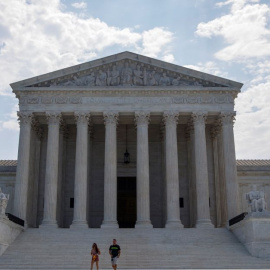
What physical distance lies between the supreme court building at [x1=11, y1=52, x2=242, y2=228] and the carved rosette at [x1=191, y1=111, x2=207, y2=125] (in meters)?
0.09

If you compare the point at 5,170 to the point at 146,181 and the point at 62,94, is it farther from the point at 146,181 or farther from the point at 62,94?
the point at 146,181

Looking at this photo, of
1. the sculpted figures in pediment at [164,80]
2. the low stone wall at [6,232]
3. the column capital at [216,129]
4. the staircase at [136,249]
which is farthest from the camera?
the column capital at [216,129]

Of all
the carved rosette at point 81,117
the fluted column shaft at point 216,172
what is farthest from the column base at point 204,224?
the carved rosette at point 81,117

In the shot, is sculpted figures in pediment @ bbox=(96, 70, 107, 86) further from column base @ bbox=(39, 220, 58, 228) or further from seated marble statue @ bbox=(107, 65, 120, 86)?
column base @ bbox=(39, 220, 58, 228)

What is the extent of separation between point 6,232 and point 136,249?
9.68 m

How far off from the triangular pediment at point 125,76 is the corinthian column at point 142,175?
344 centimetres

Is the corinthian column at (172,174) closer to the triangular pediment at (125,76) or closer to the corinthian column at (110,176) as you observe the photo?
the triangular pediment at (125,76)

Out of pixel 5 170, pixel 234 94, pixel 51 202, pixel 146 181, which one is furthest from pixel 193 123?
pixel 5 170

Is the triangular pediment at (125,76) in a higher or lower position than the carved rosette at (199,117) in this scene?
higher

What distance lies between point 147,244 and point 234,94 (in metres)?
16.7

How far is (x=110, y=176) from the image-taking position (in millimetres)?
38719

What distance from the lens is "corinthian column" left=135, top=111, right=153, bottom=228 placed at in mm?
37875

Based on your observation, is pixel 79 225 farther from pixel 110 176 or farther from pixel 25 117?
pixel 25 117

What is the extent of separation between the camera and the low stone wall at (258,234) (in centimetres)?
3019
